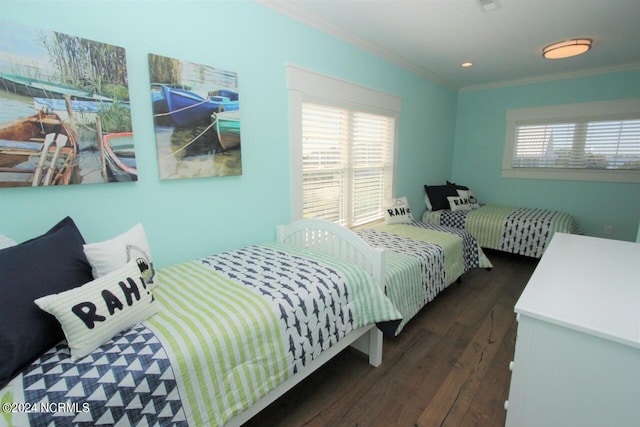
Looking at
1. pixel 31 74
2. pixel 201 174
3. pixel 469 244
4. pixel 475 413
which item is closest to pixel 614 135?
pixel 469 244

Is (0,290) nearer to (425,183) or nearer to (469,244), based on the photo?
(469,244)

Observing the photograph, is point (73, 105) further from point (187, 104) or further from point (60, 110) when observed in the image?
point (187, 104)

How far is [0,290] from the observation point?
93cm

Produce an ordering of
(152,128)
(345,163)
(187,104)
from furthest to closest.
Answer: (345,163) < (187,104) < (152,128)

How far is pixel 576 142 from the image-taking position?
402 centimetres

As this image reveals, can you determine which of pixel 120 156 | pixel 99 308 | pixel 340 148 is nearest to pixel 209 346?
pixel 99 308

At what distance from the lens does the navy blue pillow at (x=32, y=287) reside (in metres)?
0.89

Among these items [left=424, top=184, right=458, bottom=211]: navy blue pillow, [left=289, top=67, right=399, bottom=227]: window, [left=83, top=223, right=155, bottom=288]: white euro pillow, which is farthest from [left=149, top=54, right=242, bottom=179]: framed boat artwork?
[left=424, top=184, right=458, bottom=211]: navy blue pillow

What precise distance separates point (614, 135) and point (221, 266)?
16.2ft

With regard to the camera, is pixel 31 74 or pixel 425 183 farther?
pixel 425 183

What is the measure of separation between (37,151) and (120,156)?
311mm

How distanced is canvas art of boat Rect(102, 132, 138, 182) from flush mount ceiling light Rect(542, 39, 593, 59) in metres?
3.70

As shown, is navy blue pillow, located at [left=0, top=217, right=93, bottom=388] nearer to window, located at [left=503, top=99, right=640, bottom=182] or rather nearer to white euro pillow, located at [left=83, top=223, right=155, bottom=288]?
white euro pillow, located at [left=83, top=223, right=155, bottom=288]

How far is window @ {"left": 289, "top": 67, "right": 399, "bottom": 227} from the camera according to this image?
2.43 m
